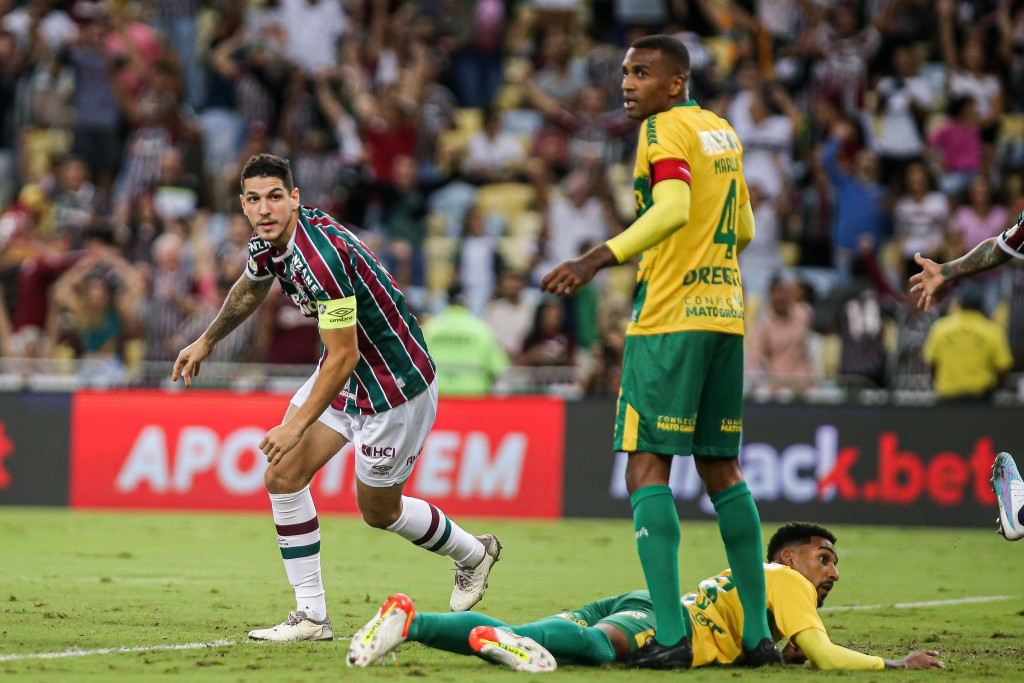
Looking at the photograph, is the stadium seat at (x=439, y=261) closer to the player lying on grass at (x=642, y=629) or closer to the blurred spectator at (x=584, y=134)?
the blurred spectator at (x=584, y=134)

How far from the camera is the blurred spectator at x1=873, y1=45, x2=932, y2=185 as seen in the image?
18.9m

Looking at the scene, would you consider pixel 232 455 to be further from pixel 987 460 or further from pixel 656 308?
pixel 656 308

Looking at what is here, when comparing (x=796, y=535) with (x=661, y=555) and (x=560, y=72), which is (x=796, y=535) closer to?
(x=661, y=555)

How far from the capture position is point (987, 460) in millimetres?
14547

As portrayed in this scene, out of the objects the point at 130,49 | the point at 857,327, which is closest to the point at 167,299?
the point at 130,49

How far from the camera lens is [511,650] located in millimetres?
6160

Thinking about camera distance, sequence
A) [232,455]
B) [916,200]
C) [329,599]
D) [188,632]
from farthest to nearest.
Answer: [916,200], [232,455], [329,599], [188,632]

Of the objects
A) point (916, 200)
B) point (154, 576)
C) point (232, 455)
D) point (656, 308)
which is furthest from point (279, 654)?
point (916, 200)

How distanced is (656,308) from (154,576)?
4957mm

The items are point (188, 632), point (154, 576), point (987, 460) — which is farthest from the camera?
point (987, 460)

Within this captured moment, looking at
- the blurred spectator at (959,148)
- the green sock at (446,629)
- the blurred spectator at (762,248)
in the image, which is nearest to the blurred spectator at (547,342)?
the blurred spectator at (762,248)

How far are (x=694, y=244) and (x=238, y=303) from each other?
2573 millimetres

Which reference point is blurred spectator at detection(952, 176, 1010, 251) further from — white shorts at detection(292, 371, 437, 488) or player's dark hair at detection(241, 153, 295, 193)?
player's dark hair at detection(241, 153, 295, 193)

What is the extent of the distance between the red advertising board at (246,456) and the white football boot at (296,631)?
7.78 meters
